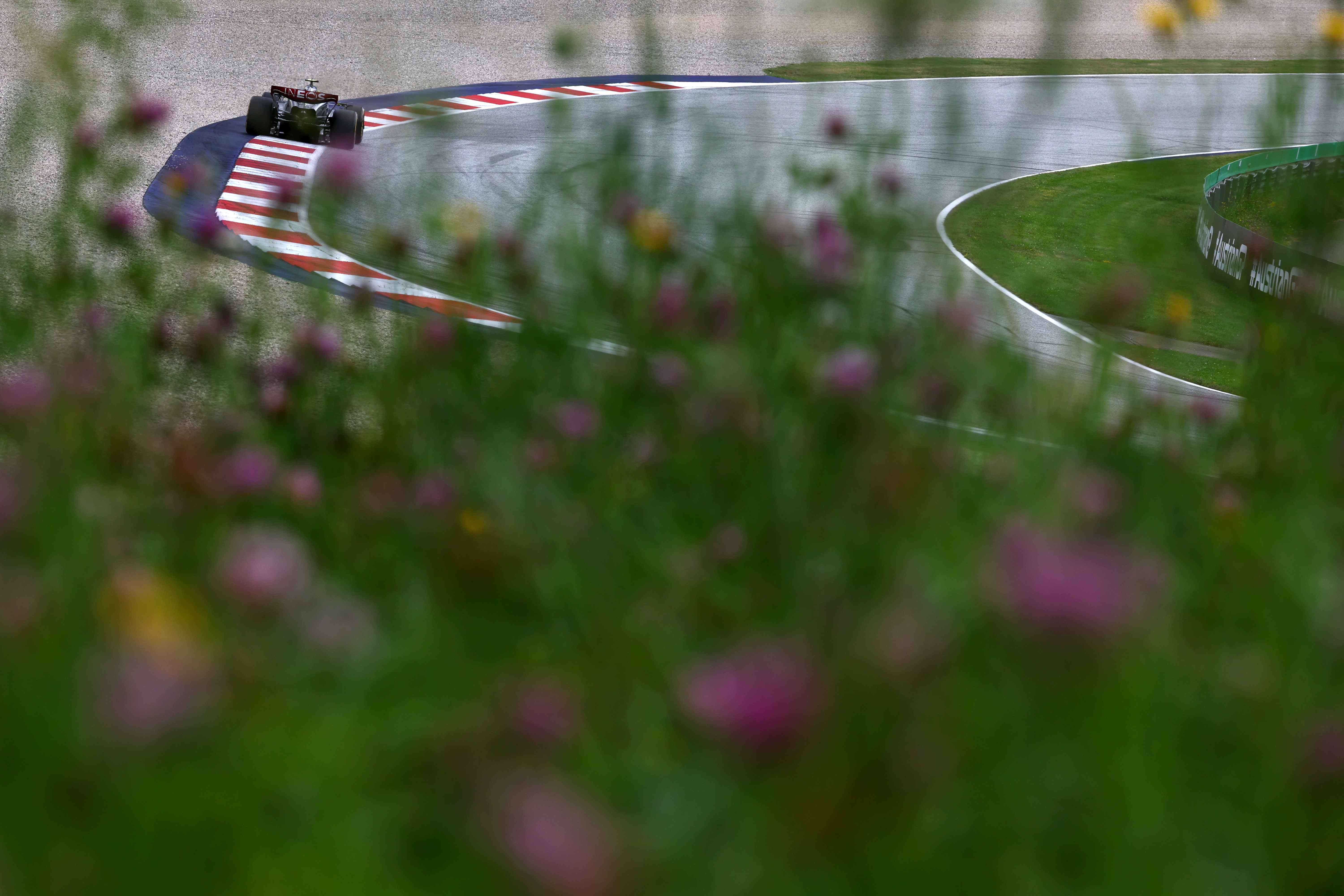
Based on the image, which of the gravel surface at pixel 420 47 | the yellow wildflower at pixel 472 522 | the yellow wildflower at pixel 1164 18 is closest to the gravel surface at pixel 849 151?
the yellow wildflower at pixel 1164 18

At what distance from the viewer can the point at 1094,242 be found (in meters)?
11.1

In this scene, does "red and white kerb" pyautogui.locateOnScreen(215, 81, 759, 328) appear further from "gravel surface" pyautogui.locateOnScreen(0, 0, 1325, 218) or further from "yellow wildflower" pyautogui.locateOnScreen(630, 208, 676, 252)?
"gravel surface" pyautogui.locateOnScreen(0, 0, 1325, 218)

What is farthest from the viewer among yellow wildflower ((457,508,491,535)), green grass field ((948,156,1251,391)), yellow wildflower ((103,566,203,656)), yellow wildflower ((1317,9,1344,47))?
green grass field ((948,156,1251,391))

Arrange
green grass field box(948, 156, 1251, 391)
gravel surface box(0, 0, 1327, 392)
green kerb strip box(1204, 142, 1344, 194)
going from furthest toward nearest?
gravel surface box(0, 0, 1327, 392) → green kerb strip box(1204, 142, 1344, 194) → green grass field box(948, 156, 1251, 391)

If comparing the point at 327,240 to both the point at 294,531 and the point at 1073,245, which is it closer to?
the point at 294,531

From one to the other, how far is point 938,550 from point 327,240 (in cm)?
164

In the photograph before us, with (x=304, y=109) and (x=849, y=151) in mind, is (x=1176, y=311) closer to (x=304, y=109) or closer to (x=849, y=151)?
(x=849, y=151)

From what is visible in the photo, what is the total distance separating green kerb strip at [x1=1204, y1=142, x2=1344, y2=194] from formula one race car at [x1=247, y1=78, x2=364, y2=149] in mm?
6796

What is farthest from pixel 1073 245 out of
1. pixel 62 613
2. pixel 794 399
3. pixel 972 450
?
pixel 62 613

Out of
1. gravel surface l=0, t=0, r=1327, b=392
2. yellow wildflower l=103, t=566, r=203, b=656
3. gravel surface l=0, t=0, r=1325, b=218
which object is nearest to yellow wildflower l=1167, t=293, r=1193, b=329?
yellow wildflower l=103, t=566, r=203, b=656

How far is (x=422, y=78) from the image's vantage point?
1397 cm

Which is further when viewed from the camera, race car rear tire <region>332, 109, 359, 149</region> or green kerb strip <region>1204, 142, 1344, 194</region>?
green kerb strip <region>1204, 142, 1344, 194</region>

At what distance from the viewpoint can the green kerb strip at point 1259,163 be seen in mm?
11562

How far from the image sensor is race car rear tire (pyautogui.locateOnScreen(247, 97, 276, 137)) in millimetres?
10242
